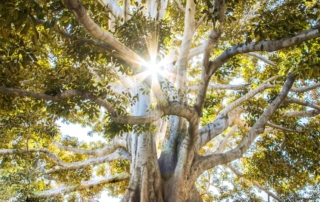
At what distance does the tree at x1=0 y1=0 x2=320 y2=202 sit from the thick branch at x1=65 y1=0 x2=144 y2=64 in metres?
0.01

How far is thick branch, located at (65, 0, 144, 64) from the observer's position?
2403 mm

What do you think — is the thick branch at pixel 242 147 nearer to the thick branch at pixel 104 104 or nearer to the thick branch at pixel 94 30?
the thick branch at pixel 104 104

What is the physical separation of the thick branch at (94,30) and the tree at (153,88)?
13 mm

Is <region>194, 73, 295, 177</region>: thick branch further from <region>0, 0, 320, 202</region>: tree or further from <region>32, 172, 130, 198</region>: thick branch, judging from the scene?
<region>32, 172, 130, 198</region>: thick branch

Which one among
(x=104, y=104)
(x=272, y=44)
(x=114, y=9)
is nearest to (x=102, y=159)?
(x=104, y=104)

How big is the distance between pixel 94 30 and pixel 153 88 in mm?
1248

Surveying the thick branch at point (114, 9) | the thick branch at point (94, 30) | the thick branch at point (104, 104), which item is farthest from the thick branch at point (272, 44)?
the thick branch at point (114, 9)

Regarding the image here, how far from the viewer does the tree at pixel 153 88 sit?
335 cm

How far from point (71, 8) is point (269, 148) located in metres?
6.32

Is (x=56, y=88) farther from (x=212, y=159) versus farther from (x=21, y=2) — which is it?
(x=212, y=159)

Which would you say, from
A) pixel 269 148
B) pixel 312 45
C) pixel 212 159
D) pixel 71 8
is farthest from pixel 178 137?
pixel 71 8

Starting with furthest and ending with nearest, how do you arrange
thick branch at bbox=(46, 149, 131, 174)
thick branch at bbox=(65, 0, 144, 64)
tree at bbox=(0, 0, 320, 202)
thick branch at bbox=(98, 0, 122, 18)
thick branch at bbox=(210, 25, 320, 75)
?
thick branch at bbox=(46, 149, 131, 174) → thick branch at bbox=(98, 0, 122, 18) → tree at bbox=(0, 0, 320, 202) → thick branch at bbox=(210, 25, 320, 75) → thick branch at bbox=(65, 0, 144, 64)

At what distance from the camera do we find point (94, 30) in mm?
2773

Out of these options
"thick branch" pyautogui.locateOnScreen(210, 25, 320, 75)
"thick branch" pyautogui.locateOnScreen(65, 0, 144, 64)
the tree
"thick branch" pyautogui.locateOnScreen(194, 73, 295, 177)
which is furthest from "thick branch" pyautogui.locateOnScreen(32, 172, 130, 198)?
"thick branch" pyautogui.locateOnScreen(210, 25, 320, 75)
